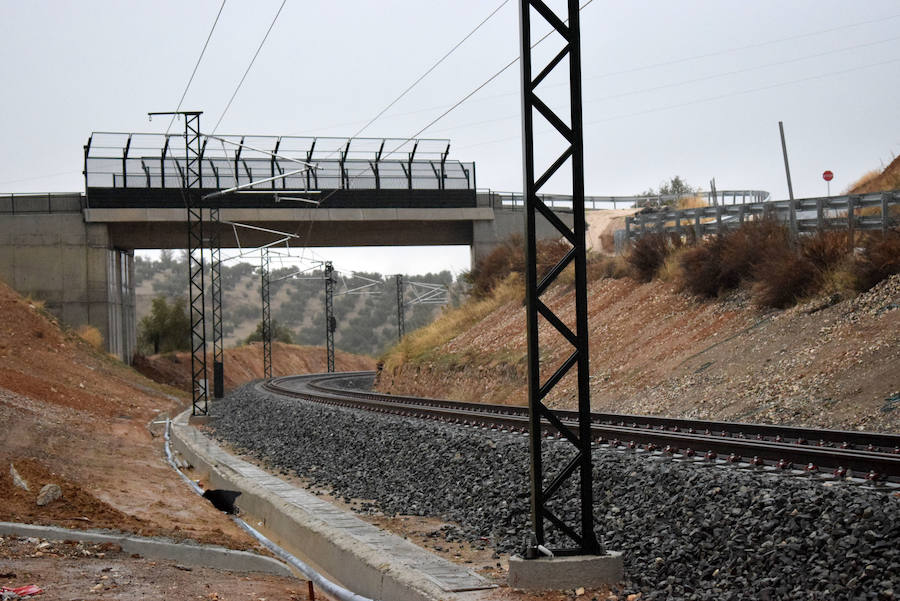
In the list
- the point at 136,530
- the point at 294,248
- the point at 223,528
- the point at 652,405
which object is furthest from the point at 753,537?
the point at 294,248

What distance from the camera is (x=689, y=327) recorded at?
2780 cm

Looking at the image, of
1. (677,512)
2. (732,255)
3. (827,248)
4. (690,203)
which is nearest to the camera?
(677,512)

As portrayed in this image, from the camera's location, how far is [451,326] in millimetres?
45656

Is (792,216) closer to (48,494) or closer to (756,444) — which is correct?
(756,444)

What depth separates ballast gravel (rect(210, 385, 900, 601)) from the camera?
706 centimetres

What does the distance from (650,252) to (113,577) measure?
2732 centimetres

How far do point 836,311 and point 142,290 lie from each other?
565ft

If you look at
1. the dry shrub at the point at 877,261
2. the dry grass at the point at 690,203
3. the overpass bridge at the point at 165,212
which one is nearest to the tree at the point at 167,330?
the overpass bridge at the point at 165,212

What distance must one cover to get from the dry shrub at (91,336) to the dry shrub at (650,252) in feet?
98.7

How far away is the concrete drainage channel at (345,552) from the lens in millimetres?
8648

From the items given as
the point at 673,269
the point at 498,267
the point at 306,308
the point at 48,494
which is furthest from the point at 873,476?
the point at 306,308

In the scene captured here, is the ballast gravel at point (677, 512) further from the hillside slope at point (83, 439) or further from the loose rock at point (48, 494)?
the loose rock at point (48, 494)

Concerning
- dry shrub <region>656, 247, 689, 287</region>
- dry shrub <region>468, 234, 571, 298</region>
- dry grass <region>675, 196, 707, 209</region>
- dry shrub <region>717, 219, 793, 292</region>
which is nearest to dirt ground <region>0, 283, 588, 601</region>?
dry shrub <region>717, 219, 793, 292</region>

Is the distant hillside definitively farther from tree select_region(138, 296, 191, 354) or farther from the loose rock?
the loose rock
